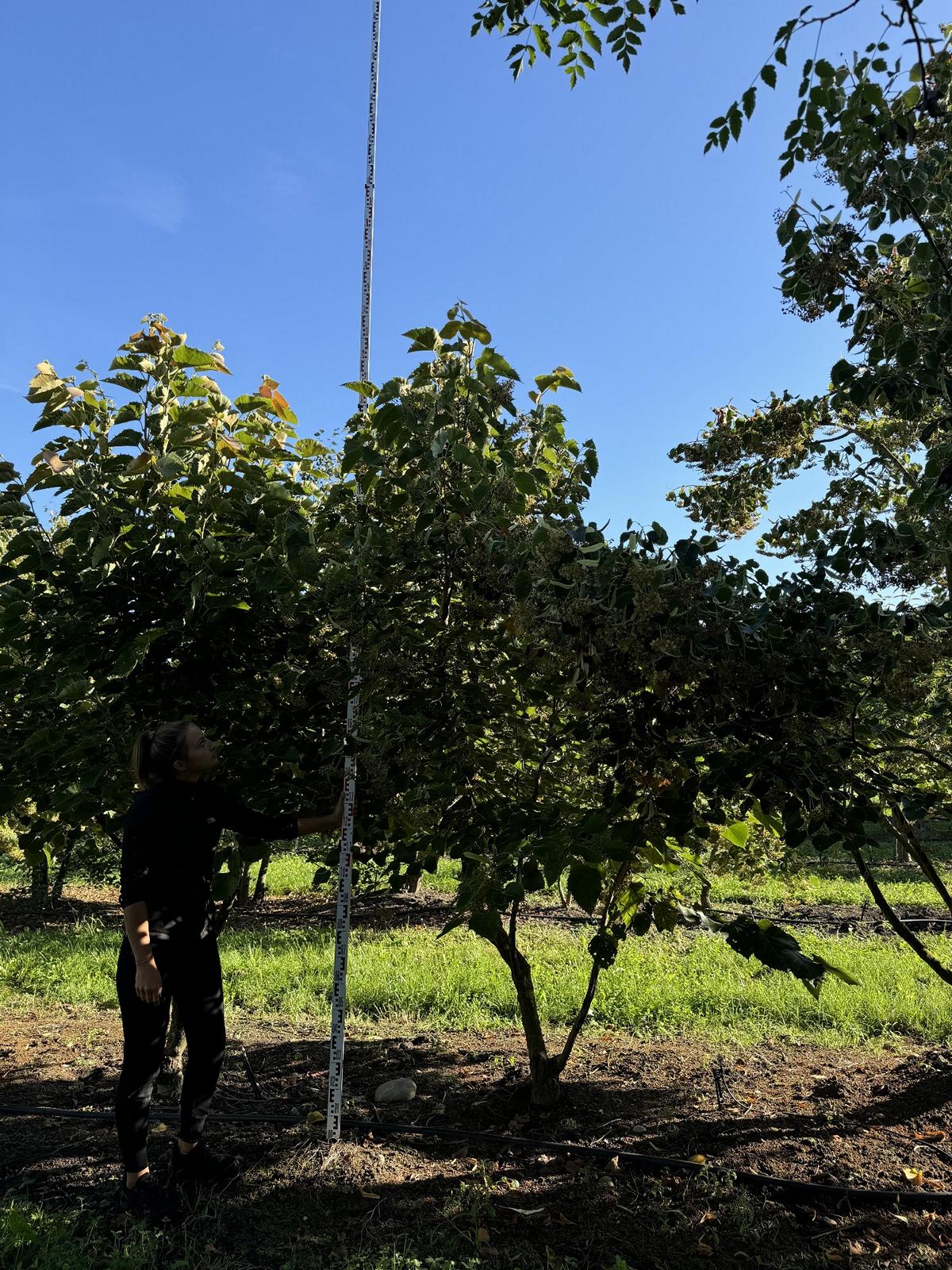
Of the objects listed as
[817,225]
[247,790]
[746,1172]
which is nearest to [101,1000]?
[247,790]

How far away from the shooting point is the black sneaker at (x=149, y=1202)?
2.72 m

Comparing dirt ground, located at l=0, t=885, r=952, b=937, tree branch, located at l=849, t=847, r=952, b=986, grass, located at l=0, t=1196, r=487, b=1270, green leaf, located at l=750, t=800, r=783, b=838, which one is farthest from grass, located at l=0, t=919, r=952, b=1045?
green leaf, located at l=750, t=800, r=783, b=838

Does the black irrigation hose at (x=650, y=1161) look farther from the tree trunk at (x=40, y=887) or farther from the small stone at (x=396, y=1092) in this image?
the tree trunk at (x=40, y=887)

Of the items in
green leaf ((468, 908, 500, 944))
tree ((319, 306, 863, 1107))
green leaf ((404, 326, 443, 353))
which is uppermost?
green leaf ((404, 326, 443, 353))

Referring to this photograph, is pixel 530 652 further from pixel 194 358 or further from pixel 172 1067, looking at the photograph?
pixel 172 1067

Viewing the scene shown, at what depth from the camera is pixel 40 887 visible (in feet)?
35.2

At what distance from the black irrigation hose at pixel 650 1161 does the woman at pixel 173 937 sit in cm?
57

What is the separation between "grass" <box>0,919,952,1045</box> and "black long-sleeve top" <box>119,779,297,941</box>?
3.03 metres

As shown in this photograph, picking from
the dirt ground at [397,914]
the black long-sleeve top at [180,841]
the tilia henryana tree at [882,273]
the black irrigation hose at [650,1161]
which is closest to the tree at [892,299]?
the tilia henryana tree at [882,273]

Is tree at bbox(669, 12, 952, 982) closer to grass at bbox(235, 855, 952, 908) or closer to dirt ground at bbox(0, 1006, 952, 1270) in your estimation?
dirt ground at bbox(0, 1006, 952, 1270)

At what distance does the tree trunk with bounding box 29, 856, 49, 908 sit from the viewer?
33.7ft

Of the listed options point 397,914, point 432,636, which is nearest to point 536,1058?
point 432,636

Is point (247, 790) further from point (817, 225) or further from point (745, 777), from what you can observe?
point (817, 225)

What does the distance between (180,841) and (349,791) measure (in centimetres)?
58
